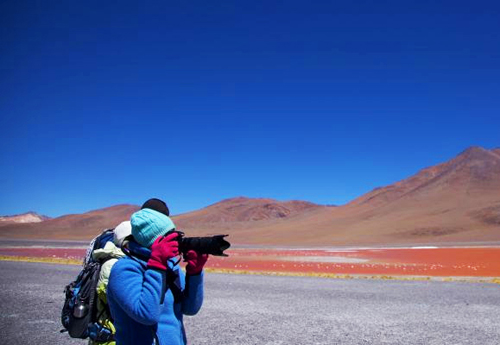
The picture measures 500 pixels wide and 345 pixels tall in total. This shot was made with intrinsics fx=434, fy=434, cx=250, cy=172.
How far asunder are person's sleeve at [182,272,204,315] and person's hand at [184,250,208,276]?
5cm

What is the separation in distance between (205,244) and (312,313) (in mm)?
7356

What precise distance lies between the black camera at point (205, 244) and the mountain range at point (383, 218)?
2756 inches

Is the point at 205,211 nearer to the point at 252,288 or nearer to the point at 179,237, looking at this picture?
the point at 252,288

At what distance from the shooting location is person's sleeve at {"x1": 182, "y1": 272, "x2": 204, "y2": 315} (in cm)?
260

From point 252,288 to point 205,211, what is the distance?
156m

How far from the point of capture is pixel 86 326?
3.10 meters

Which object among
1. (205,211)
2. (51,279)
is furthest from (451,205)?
(51,279)

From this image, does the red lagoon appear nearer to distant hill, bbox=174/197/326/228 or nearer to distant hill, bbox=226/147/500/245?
distant hill, bbox=226/147/500/245

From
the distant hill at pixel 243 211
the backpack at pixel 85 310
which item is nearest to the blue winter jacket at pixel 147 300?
the backpack at pixel 85 310

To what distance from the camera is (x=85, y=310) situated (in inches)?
123

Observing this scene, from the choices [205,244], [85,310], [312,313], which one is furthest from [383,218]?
[205,244]

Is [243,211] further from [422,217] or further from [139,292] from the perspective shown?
[139,292]

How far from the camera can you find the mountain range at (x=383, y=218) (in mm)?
80438

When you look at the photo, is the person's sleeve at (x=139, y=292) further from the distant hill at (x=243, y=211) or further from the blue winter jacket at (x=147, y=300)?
the distant hill at (x=243, y=211)
